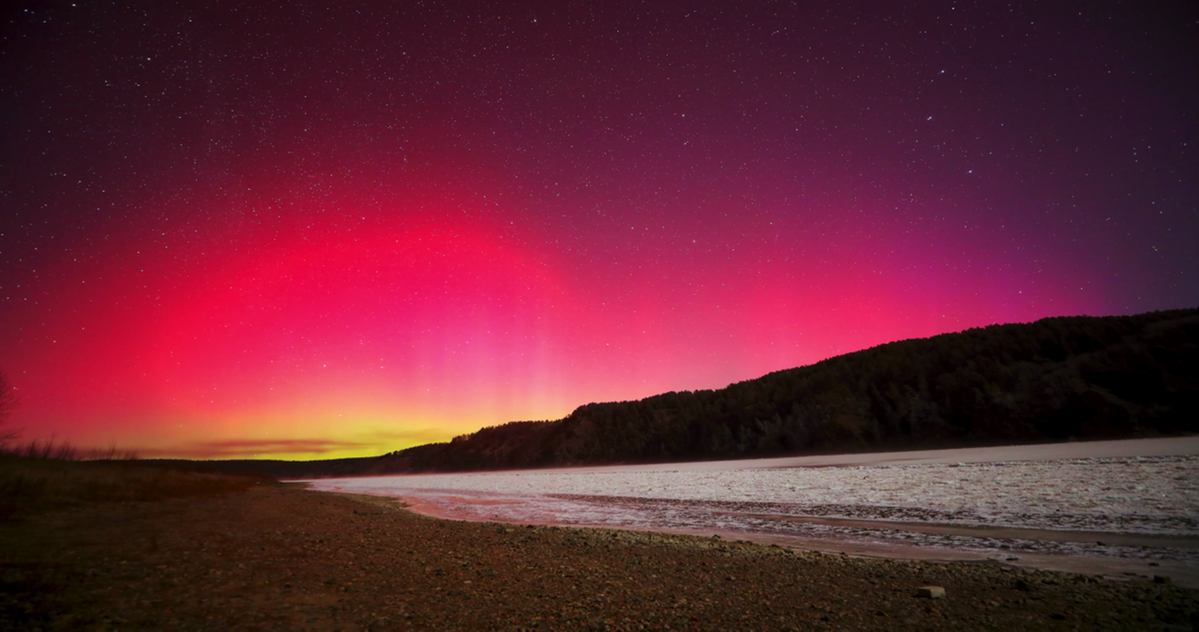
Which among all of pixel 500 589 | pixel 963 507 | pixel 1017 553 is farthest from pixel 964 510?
pixel 500 589

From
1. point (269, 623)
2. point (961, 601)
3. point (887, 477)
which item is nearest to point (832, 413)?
point (887, 477)

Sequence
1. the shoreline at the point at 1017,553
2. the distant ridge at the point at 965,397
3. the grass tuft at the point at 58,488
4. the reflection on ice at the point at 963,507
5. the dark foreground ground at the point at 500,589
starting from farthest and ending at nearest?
the distant ridge at the point at 965,397, the grass tuft at the point at 58,488, the reflection on ice at the point at 963,507, the shoreline at the point at 1017,553, the dark foreground ground at the point at 500,589

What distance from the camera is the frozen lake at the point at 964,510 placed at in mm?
13467

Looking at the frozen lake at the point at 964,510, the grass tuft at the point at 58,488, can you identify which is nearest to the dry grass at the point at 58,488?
the grass tuft at the point at 58,488

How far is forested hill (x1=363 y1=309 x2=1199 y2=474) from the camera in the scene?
58.7 m

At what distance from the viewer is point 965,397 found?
233 feet

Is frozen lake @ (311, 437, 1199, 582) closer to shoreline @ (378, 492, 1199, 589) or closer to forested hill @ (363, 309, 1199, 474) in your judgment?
shoreline @ (378, 492, 1199, 589)

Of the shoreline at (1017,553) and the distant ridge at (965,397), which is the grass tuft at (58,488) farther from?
the distant ridge at (965,397)

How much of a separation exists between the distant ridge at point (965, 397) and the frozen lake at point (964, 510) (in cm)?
3819

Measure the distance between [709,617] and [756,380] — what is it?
12094 centimetres

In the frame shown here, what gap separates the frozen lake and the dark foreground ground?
3474 mm

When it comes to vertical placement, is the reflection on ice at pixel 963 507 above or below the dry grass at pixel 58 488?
below

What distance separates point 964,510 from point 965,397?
212 ft

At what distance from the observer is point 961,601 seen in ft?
28.3
